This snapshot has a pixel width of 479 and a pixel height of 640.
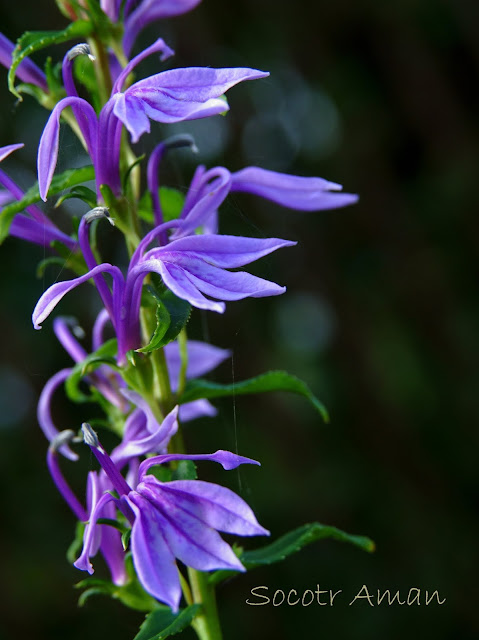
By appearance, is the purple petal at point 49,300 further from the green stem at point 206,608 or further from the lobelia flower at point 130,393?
the green stem at point 206,608

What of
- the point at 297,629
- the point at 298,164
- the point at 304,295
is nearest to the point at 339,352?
the point at 304,295

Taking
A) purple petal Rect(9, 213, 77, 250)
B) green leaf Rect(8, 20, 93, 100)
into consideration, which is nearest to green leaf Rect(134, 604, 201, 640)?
purple petal Rect(9, 213, 77, 250)

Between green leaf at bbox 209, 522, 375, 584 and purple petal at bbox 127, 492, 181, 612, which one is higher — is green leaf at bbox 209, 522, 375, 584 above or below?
below

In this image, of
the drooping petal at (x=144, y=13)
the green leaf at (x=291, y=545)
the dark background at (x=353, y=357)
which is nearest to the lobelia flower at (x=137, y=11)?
the drooping petal at (x=144, y=13)

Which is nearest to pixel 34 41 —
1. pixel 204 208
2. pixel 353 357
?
pixel 204 208

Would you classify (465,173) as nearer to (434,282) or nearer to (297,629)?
(434,282)

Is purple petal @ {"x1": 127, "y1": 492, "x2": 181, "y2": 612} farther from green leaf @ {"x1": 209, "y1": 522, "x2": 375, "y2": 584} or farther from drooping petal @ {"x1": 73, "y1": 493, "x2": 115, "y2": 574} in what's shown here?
green leaf @ {"x1": 209, "y1": 522, "x2": 375, "y2": 584}
